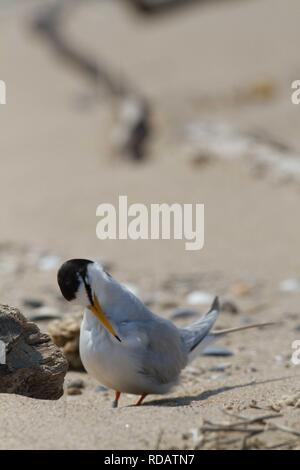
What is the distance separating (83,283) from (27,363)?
376 millimetres

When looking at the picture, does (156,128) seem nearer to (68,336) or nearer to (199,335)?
(68,336)

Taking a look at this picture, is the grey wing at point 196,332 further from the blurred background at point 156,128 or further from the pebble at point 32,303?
the blurred background at point 156,128

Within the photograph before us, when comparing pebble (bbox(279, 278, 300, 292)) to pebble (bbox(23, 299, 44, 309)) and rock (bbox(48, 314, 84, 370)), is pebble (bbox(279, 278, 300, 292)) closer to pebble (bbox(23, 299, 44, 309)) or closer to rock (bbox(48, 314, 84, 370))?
pebble (bbox(23, 299, 44, 309))

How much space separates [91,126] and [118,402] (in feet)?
26.0

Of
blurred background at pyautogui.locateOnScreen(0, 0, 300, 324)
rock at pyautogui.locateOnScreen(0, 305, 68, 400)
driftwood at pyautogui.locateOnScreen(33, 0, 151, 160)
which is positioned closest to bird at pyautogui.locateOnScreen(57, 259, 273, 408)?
rock at pyautogui.locateOnScreen(0, 305, 68, 400)

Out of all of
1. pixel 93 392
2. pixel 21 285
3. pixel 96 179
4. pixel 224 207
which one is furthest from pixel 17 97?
pixel 93 392

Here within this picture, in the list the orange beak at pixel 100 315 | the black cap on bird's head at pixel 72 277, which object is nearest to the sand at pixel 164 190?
the orange beak at pixel 100 315

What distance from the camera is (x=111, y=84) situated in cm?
1380

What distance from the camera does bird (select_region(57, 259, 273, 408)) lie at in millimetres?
3834

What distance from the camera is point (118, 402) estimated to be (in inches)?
164

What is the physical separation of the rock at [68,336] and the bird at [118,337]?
651 mm

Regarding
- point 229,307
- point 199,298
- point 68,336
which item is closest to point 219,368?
point 68,336

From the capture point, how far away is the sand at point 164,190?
A: 136 inches
